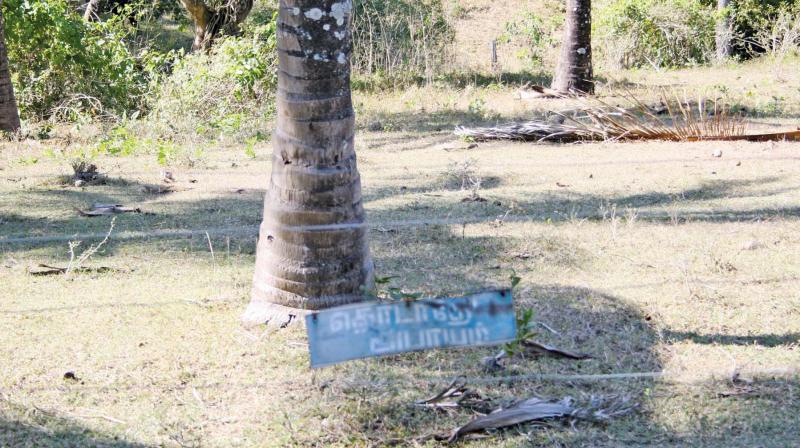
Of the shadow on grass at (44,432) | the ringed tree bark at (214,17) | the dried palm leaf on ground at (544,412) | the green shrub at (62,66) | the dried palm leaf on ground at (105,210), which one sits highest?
the ringed tree bark at (214,17)

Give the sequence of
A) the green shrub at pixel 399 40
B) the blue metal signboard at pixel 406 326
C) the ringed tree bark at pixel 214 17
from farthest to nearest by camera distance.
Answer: the ringed tree bark at pixel 214 17
the green shrub at pixel 399 40
the blue metal signboard at pixel 406 326

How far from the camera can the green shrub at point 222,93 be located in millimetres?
10422

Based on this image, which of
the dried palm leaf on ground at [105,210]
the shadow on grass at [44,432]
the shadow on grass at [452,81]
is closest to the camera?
the shadow on grass at [44,432]

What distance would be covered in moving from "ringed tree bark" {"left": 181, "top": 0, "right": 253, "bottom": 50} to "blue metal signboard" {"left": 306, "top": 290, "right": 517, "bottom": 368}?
12.3m

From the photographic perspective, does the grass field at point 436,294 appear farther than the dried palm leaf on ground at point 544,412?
Yes

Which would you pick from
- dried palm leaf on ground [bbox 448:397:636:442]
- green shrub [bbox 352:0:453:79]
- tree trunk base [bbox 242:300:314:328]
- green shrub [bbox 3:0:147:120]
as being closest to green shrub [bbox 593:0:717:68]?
green shrub [bbox 352:0:453:79]

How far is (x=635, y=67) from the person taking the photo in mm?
15438

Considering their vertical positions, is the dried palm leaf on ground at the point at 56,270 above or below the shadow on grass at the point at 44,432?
above

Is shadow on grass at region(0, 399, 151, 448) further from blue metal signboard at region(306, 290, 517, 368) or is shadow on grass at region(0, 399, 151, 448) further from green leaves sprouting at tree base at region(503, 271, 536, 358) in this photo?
green leaves sprouting at tree base at region(503, 271, 536, 358)

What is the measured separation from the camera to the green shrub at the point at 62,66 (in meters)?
11.2

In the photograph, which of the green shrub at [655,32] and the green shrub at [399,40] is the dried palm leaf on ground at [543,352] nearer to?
the green shrub at [399,40]

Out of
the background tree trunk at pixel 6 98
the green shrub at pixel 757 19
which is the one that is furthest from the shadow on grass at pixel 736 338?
the green shrub at pixel 757 19

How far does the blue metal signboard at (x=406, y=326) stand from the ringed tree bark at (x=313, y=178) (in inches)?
60.5

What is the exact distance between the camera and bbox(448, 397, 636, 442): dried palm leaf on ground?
3.72 m
